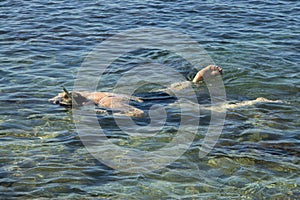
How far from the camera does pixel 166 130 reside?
9680mm

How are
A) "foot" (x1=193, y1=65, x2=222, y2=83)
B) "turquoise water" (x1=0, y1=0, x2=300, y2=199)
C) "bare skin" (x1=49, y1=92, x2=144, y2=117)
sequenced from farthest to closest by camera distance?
"foot" (x1=193, y1=65, x2=222, y2=83), "bare skin" (x1=49, y1=92, x2=144, y2=117), "turquoise water" (x1=0, y1=0, x2=300, y2=199)

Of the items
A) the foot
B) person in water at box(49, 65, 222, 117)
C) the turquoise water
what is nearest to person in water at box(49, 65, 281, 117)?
person in water at box(49, 65, 222, 117)

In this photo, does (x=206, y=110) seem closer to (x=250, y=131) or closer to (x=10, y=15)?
(x=250, y=131)

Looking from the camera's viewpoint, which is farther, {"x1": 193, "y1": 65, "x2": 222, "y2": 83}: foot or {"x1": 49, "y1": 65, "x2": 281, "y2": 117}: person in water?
{"x1": 193, "y1": 65, "x2": 222, "y2": 83}: foot

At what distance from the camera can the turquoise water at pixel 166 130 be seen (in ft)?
25.3

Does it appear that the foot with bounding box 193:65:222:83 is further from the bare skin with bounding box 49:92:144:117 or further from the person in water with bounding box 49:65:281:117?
the bare skin with bounding box 49:92:144:117

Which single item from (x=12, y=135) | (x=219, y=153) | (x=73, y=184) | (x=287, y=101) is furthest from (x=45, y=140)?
(x=287, y=101)

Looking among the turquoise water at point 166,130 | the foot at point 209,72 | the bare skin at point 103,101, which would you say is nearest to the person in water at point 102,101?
the bare skin at point 103,101

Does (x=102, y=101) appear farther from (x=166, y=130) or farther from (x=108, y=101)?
(x=166, y=130)

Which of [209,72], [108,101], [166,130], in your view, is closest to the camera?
[166,130]

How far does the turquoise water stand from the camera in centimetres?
771

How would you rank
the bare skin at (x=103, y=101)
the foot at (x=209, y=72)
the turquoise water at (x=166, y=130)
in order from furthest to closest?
the foot at (x=209, y=72)
the bare skin at (x=103, y=101)
the turquoise water at (x=166, y=130)

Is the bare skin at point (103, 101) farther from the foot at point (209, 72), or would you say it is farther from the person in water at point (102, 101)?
the foot at point (209, 72)

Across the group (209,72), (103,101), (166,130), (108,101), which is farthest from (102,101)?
(209,72)
